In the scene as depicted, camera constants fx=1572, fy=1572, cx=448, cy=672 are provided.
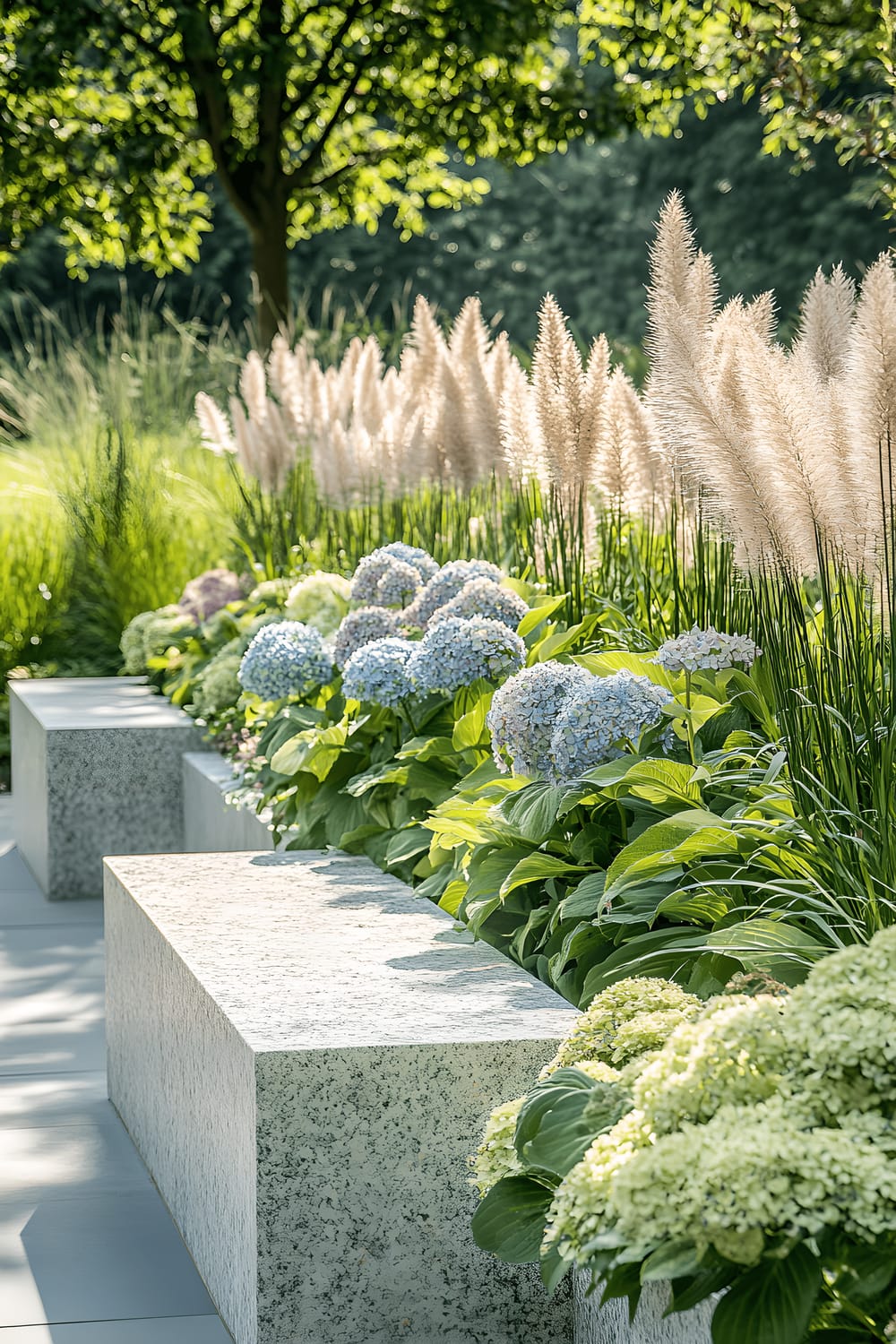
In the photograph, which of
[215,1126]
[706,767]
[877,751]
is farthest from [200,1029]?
[877,751]

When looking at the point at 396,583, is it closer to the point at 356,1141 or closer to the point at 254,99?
the point at 356,1141

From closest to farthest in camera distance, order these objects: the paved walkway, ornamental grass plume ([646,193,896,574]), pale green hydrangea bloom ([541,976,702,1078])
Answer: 1. pale green hydrangea bloom ([541,976,702,1078])
2. ornamental grass plume ([646,193,896,574])
3. the paved walkway

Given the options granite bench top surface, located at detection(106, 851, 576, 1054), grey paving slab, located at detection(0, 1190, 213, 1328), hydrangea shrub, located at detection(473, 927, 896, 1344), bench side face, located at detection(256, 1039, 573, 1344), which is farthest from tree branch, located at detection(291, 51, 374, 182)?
hydrangea shrub, located at detection(473, 927, 896, 1344)

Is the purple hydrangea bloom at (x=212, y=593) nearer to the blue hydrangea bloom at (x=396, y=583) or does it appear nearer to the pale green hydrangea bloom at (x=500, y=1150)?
the blue hydrangea bloom at (x=396, y=583)

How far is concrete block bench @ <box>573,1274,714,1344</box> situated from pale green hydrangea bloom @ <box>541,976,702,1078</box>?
27 centimetres

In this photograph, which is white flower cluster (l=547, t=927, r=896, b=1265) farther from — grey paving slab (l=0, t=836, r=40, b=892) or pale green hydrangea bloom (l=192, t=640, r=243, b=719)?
grey paving slab (l=0, t=836, r=40, b=892)

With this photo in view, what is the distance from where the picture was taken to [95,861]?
5496 millimetres

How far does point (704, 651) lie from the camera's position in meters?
2.69

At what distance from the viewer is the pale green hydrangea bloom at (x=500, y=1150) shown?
6.10ft

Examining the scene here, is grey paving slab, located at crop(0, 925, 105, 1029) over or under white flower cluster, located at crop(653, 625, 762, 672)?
under

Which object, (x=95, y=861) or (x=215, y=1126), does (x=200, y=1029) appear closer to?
(x=215, y=1126)

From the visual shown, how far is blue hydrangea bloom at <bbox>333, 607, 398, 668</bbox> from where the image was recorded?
12.9 feet

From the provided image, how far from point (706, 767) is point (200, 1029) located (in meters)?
0.90

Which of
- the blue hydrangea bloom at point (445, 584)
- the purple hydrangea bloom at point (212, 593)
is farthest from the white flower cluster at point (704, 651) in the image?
the purple hydrangea bloom at point (212, 593)
